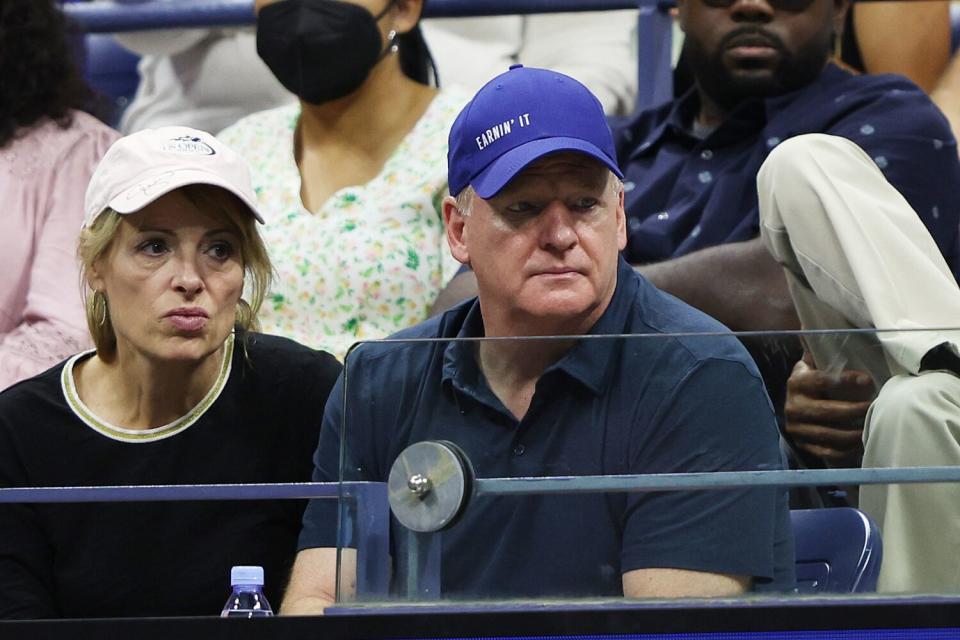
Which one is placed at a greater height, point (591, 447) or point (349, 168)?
point (349, 168)

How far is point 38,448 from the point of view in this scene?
1996 mm

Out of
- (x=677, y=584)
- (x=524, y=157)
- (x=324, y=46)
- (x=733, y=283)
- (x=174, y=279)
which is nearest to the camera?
(x=677, y=584)

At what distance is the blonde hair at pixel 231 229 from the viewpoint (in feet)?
6.73

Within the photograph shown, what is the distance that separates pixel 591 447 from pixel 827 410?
205mm

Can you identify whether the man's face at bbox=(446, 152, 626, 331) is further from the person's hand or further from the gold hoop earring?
the gold hoop earring

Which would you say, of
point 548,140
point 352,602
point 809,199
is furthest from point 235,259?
point 352,602

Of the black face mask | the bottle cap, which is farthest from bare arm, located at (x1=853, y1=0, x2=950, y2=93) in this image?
the bottle cap

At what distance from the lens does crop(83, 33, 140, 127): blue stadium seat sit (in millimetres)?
3651

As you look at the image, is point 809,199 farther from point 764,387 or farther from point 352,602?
point 352,602

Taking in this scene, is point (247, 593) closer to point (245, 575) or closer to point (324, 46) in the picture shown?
point (245, 575)

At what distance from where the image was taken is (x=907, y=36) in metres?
3.15

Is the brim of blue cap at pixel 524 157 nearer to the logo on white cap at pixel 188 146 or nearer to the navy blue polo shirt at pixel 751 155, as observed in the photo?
the logo on white cap at pixel 188 146

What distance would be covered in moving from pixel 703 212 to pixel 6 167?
1203 millimetres

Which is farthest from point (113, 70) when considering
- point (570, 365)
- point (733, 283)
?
point (570, 365)
